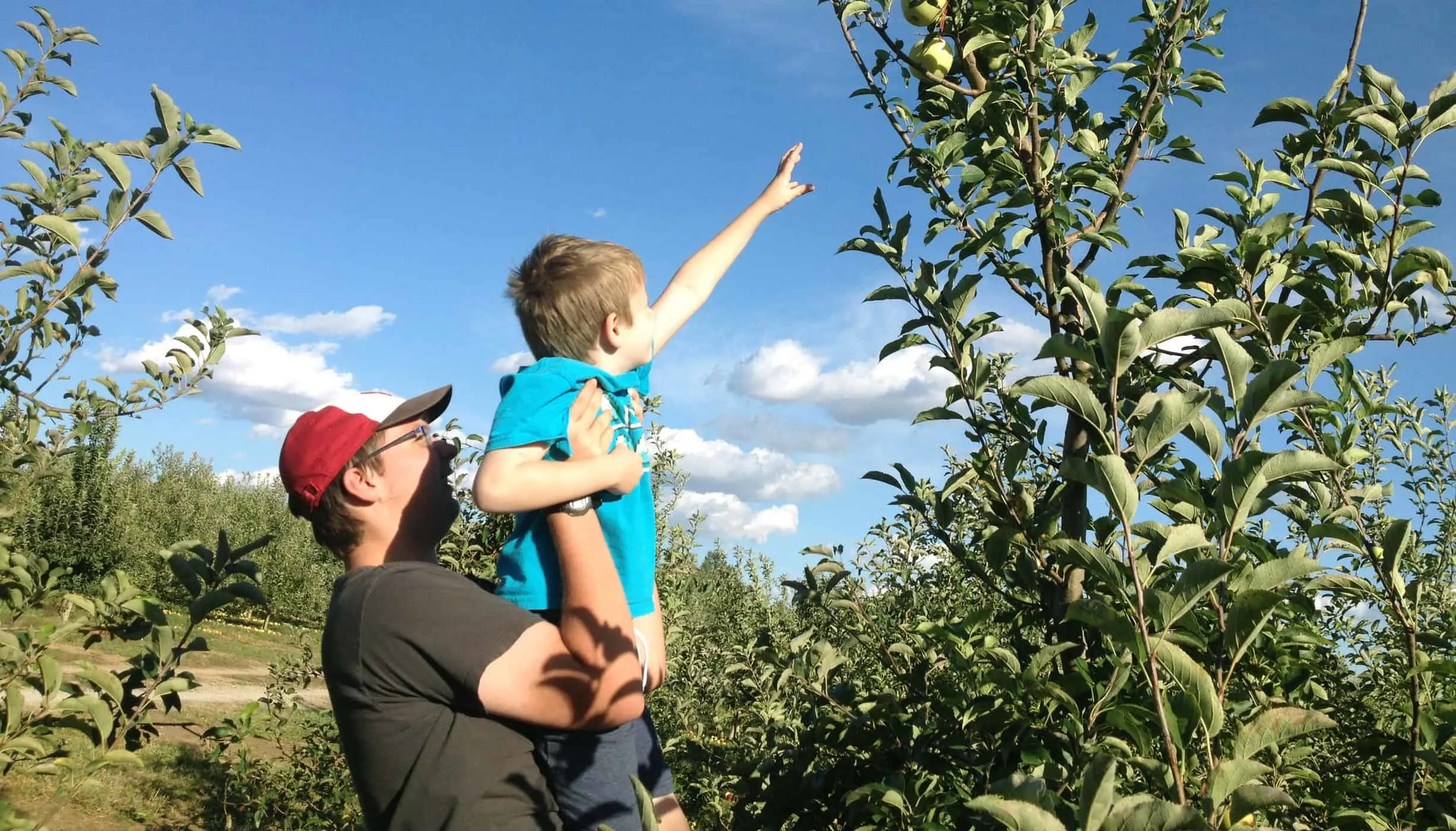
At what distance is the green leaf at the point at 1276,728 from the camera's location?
3.14 ft

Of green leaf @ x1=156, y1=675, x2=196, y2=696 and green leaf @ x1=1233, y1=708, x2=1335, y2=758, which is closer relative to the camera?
green leaf @ x1=1233, y1=708, x2=1335, y2=758

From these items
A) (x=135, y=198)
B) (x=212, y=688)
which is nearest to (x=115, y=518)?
(x=212, y=688)

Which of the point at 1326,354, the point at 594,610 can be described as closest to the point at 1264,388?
the point at 1326,354

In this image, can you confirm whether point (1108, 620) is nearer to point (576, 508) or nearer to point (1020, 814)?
point (1020, 814)

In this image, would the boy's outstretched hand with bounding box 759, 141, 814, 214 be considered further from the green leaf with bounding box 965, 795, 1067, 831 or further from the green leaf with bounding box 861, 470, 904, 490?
the green leaf with bounding box 965, 795, 1067, 831

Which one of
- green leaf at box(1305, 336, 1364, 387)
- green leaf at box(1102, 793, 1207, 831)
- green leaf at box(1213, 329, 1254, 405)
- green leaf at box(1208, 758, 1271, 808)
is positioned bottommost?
green leaf at box(1102, 793, 1207, 831)

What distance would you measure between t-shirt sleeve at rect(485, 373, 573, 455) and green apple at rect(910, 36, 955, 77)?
1.13 meters

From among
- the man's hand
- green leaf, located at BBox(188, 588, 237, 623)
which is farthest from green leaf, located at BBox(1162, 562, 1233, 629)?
green leaf, located at BBox(188, 588, 237, 623)

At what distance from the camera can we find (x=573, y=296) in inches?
83.7

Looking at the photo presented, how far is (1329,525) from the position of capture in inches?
49.5

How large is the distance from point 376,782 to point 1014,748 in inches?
43.4

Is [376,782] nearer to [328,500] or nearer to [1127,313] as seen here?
[328,500]

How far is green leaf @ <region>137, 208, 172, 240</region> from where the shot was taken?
214cm

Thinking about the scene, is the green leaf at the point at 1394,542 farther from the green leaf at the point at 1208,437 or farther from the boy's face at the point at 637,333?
the boy's face at the point at 637,333
